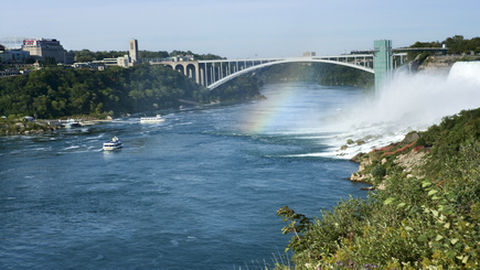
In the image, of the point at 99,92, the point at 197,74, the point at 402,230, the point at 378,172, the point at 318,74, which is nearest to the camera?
the point at 402,230

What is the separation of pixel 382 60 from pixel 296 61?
11.1 metres

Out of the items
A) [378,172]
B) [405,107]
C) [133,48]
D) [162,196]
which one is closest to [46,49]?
[133,48]

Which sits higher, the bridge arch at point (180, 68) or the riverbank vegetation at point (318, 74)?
the bridge arch at point (180, 68)

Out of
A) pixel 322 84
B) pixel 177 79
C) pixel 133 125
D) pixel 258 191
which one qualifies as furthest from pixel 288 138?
pixel 322 84

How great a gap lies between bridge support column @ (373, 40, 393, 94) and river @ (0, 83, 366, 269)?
16946 millimetres

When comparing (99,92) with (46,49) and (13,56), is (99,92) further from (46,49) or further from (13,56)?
(46,49)

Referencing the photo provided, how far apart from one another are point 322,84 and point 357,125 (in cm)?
6722

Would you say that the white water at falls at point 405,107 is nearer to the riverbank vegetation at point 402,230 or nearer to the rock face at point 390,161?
the rock face at point 390,161

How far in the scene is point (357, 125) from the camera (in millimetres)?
44000

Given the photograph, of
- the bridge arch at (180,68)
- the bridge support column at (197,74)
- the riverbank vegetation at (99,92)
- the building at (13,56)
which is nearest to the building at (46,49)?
the building at (13,56)

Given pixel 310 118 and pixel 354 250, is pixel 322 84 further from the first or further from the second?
pixel 354 250

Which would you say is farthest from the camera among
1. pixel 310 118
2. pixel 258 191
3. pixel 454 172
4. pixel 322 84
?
pixel 322 84

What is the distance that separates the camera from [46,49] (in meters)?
93.4

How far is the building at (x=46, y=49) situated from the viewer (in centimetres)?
9262
